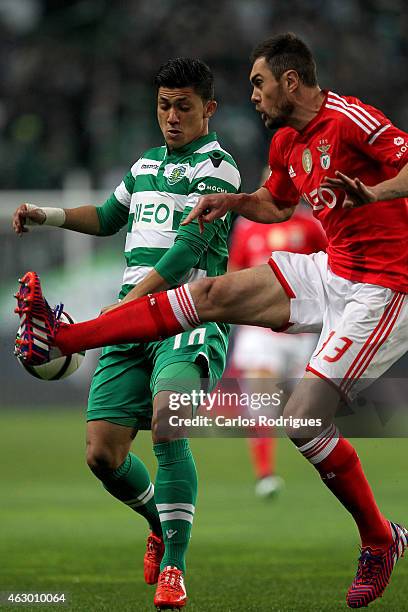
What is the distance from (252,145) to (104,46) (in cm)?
A: 425

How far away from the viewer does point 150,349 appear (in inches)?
227

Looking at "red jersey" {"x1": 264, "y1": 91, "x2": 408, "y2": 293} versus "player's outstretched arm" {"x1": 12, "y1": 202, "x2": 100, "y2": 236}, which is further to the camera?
"player's outstretched arm" {"x1": 12, "y1": 202, "x2": 100, "y2": 236}

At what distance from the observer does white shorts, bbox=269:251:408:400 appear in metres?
5.13

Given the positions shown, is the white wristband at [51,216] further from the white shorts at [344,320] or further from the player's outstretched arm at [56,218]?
the white shorts at [344,320]

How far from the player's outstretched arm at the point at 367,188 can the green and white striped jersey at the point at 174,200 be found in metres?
0.93

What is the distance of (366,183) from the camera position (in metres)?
5.22

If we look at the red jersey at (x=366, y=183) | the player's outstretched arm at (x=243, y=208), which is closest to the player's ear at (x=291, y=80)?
the red jersey at (x=366, y=183)

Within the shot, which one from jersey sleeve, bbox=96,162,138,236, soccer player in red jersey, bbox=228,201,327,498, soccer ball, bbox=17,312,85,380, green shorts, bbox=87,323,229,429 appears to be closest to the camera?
soccer ball, bbox=17,312,85,380

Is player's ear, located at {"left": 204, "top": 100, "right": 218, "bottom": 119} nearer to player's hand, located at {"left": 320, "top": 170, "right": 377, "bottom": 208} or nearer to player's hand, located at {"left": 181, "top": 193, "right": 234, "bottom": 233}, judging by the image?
player's hand, located at {"left": 181, "top": 193, "right": 234, "bottom": 233}

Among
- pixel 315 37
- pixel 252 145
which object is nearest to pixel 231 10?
pixel 315 37

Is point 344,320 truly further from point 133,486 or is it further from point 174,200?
point 133,486

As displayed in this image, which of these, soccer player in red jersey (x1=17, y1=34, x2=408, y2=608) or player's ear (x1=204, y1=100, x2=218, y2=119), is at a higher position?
player's ear (x1=204, y1=100, x2=218, y2=119)

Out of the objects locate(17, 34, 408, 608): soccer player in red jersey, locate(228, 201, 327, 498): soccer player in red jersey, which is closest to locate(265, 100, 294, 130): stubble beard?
locate(17, 34, 408, 608): soccer player in red jersey

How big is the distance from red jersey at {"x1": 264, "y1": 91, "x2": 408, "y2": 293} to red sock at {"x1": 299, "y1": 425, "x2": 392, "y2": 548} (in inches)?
28.5
